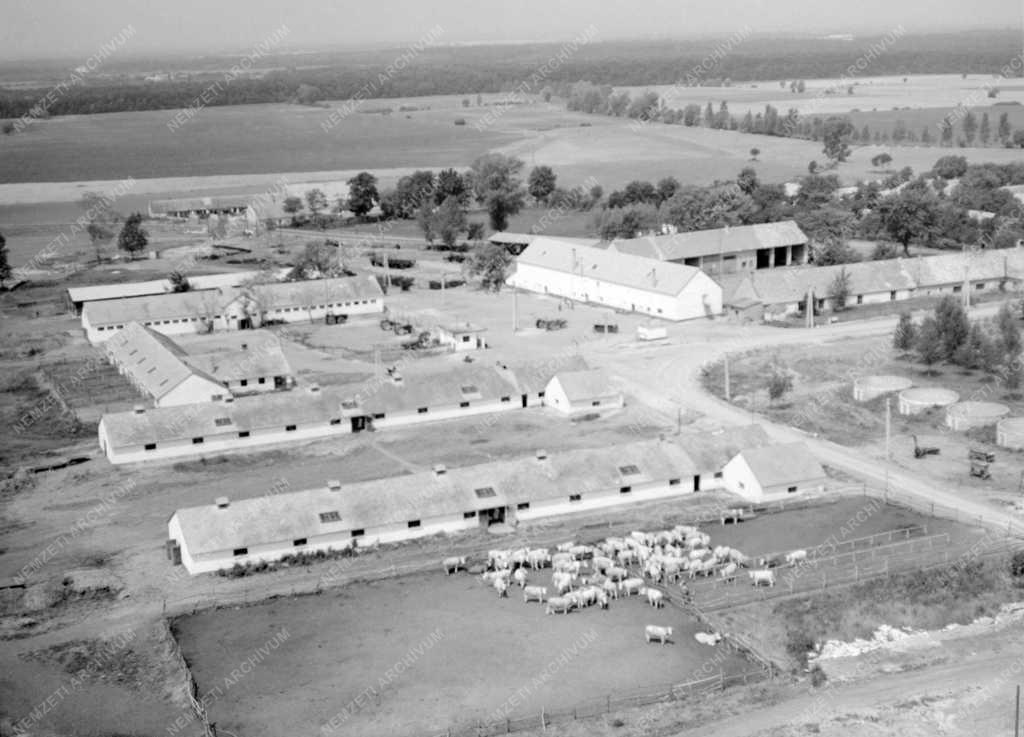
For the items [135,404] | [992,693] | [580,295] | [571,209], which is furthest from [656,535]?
[571,209]

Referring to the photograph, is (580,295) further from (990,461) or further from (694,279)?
(990,461)

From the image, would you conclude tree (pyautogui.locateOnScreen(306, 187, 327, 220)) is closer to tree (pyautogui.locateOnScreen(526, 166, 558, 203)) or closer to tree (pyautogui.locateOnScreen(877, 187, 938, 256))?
tree (pyautogui.locateOnScreen(526, 166, 558, 203))

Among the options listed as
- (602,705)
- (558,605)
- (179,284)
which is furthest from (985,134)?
(602,705)

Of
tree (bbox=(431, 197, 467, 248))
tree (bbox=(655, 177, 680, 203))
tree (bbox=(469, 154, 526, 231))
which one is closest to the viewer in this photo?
tree (bbox=(431, 197, 467, 248))

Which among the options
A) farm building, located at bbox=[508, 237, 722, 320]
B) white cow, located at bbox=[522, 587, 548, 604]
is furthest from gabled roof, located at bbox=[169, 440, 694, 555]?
farm building, located at bbox=[508, 237, 722, 320]

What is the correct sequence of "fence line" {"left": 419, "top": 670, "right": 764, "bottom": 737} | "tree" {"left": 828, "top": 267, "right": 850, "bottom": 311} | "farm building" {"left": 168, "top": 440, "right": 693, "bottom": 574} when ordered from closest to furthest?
"fence line" {"left": 419, "top": 670, "right": 764, "bottom": 737}
"farm building" {"left": 168, "top": 440, "right": 693, "bottom": 574}
"tree" {"left": 828, "top": 267, "right": 850, "bottom": 311}

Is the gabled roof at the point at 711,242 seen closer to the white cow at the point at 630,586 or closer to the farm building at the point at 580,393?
the farm building at the point at 580,393
